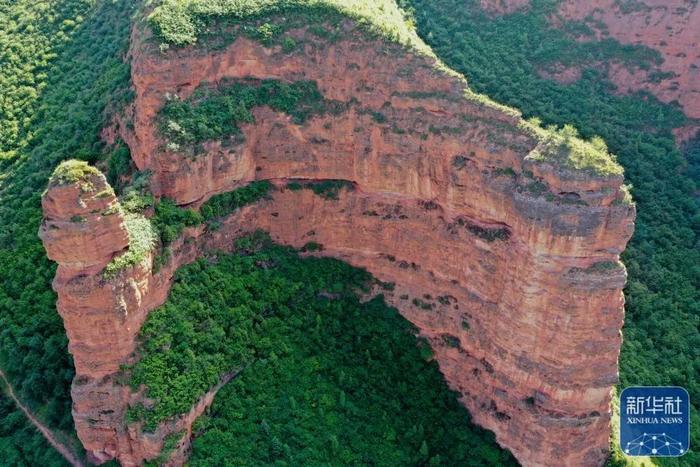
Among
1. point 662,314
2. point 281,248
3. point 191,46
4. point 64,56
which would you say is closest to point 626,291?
point 662,314

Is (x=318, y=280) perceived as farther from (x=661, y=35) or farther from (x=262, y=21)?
(x=661, y=35)

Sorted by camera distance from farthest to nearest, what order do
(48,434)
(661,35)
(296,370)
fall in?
1. (661,35)
2. (48,434)
3. (296,370)

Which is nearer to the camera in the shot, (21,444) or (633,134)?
(21,444)

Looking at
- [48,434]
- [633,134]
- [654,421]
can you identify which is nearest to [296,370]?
[48,434]

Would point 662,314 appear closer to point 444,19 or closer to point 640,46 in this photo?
point 640,46

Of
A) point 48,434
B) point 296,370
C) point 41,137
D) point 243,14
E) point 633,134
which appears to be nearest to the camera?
point 296,370

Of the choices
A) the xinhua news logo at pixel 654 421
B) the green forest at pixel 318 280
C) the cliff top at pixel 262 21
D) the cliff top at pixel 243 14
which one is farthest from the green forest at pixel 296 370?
the cliff top at pixel 243 14

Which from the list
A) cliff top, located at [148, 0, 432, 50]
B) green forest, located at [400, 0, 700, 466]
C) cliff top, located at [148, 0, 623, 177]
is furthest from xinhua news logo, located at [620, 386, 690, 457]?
cliff top, located at [148, 0, 432, 50]
